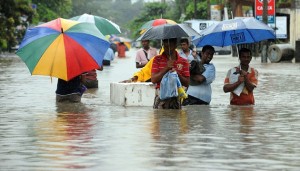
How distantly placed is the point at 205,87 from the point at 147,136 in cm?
428

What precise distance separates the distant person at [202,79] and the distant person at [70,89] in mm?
2493

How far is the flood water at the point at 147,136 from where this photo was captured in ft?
28.8

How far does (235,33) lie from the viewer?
1658 centimetres

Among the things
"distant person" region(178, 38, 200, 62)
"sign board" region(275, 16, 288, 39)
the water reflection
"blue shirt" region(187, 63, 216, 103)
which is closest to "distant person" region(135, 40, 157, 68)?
"distant person" region(178, 38, 200, 62)

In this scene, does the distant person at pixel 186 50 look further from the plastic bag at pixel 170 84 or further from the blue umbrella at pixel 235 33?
the plastic bag at pixel 170 84

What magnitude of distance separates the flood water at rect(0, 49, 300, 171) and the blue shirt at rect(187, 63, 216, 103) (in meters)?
0.20

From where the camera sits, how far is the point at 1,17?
192ft

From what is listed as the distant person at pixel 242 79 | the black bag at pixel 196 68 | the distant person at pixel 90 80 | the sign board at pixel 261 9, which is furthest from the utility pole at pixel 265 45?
the black bag at pixel 196 68

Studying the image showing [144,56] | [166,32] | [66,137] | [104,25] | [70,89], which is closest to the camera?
[66,137]

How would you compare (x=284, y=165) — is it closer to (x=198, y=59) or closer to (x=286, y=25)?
(x=198, y=59)

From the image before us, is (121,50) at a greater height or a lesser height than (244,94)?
lesser

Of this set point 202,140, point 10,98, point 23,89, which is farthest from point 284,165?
point 23,89

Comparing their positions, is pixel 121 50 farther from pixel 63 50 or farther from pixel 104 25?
pixel 63 50

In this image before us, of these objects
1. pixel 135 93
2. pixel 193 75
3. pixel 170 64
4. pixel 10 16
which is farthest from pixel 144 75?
pixel 10 16
